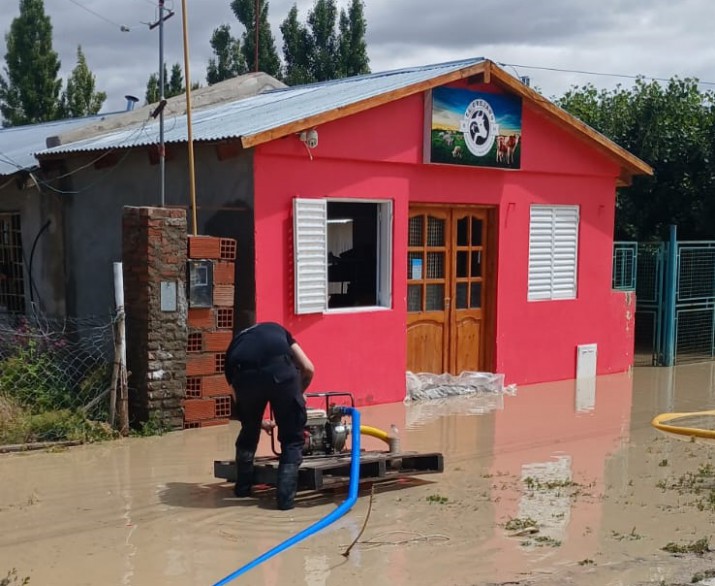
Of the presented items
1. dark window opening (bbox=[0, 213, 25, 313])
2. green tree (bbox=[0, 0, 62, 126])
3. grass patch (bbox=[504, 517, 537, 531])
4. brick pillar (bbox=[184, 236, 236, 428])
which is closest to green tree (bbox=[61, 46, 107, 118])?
green tree (bbox=[0, 0, 62, 126])

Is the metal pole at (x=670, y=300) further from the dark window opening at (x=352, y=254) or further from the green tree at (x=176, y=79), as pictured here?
the green tree at (x=176, y=79)

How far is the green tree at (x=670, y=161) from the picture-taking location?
18030mm

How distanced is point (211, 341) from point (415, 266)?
3.36 meters

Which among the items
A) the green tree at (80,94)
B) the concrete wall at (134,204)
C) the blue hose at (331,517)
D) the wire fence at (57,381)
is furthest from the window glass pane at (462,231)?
the green tree at (80,94)

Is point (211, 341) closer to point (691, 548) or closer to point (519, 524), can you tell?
point (519, 524)

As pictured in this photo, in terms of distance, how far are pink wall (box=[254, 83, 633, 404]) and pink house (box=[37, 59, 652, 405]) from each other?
0.02m

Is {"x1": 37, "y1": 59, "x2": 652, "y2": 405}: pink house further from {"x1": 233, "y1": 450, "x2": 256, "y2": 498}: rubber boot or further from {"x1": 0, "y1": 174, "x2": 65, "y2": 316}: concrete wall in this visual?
{"x1": 233, "y1": 450, "x2": 256, "y2": 498}: rubber boot

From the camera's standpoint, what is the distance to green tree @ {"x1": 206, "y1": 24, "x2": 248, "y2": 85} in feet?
121

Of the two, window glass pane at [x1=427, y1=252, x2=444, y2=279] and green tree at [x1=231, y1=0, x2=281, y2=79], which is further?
green tree at [x1=231, y1=0, x2=281, y2=79]

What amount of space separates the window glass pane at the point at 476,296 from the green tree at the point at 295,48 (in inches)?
952

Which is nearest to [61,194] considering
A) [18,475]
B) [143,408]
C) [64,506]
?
[143,408]

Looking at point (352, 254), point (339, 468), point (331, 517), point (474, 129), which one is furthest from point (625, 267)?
point (331, 517)

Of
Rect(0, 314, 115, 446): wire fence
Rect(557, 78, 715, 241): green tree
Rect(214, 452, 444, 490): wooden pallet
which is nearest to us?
Rect(214, 452, 444, 490): wooden pallet

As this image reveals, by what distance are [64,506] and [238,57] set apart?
32.2 metres
